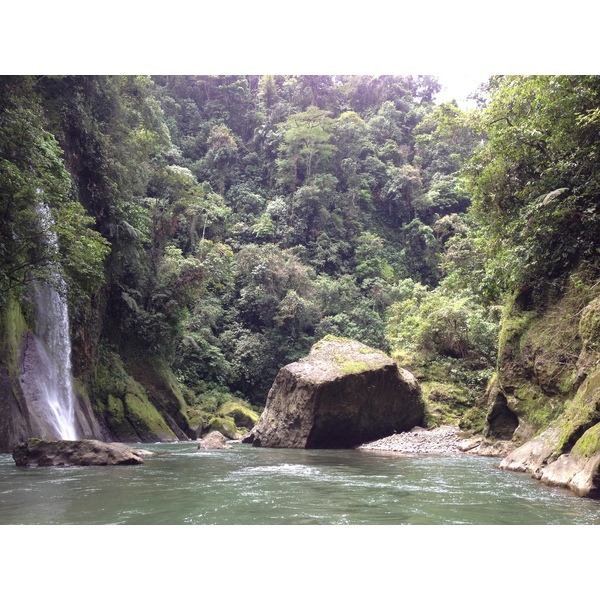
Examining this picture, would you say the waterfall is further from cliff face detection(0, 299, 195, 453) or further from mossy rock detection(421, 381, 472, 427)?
mossy rock detection(421, 381, 472, 427)

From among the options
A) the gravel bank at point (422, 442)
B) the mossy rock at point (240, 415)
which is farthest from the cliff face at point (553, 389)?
the mossy rock at point (240, 415)

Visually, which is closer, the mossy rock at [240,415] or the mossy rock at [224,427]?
the mossy rock at [224,427]

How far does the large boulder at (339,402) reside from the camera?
483 inches

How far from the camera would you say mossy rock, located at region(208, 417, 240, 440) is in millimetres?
19609

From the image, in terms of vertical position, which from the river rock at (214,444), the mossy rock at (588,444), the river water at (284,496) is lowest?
the river rock at (214,444)

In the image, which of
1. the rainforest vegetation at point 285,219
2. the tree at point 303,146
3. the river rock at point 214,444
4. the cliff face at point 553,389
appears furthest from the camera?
the tree at point 303,146

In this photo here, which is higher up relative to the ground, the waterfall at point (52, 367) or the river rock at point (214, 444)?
the waterfall at point (52, 367)

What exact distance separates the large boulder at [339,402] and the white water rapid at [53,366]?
4.65 metres

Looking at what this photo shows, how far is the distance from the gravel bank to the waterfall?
675 cm

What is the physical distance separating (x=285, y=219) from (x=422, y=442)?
77.3ft

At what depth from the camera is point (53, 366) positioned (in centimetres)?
1241

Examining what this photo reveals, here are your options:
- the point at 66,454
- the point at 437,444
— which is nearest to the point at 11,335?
the point at 66,454

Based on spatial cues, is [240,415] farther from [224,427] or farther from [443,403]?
[443,403]

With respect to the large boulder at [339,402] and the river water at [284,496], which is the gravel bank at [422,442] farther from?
the river water at [284,496]
